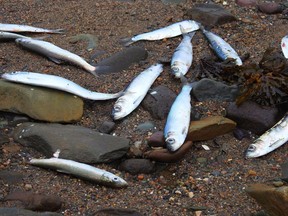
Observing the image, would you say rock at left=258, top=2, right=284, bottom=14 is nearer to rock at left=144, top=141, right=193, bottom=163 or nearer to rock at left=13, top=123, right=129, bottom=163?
rock at left=144, top=141, right=193, bottom=163

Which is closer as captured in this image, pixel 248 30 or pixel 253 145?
pixel 253 145

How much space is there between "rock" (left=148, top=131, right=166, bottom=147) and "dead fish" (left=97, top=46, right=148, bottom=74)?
1.37 meters

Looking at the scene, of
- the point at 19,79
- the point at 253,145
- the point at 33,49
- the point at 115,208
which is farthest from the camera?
the point at 33,49

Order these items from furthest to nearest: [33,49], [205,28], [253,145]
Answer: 1. [205,28]
2. [33,49]
3. [253,145]

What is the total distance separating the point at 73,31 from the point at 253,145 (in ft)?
9.84

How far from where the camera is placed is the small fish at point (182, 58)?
7.13 meters

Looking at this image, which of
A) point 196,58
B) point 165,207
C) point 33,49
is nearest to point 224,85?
point 196,58

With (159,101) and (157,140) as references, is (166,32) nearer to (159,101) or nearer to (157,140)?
(159,101)

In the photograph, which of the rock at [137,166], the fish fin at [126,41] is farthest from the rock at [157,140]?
the fish fin at [126,41]

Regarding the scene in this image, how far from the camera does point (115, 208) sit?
212 inches

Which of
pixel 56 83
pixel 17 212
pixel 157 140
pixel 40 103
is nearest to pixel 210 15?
pixel 56 83

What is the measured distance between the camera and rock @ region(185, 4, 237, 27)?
8.16 m

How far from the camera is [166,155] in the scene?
6027mm

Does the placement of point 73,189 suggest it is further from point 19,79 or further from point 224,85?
point 224,85
